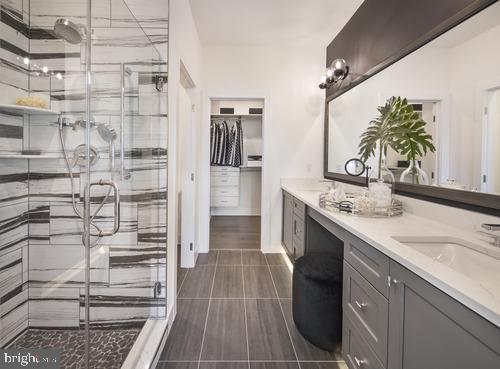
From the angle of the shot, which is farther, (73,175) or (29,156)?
(73,175)

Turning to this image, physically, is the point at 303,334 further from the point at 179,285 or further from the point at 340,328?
the point at 179,285

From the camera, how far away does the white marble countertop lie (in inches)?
26.8

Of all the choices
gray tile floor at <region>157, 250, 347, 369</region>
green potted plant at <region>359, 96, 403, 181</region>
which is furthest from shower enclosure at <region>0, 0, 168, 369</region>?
green potted plant at <region>359, 96, 403, 181</region>

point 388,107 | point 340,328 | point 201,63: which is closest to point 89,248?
point 340,328

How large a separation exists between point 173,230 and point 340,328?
4.40 ft

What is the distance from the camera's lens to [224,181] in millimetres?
5570

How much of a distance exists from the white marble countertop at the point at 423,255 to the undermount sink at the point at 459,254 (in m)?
0.03

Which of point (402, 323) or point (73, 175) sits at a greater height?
point (73, 175)

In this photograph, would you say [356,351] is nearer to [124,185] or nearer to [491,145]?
[491,145]

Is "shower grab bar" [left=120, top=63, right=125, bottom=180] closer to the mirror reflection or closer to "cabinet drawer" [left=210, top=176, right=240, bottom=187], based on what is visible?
the mirror reflection

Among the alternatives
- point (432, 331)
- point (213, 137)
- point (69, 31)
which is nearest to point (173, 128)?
point (69, 31)

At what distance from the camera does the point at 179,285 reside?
2.61 m

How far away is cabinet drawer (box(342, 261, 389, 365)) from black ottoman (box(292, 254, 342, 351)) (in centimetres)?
15

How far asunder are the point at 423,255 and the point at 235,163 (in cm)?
460
